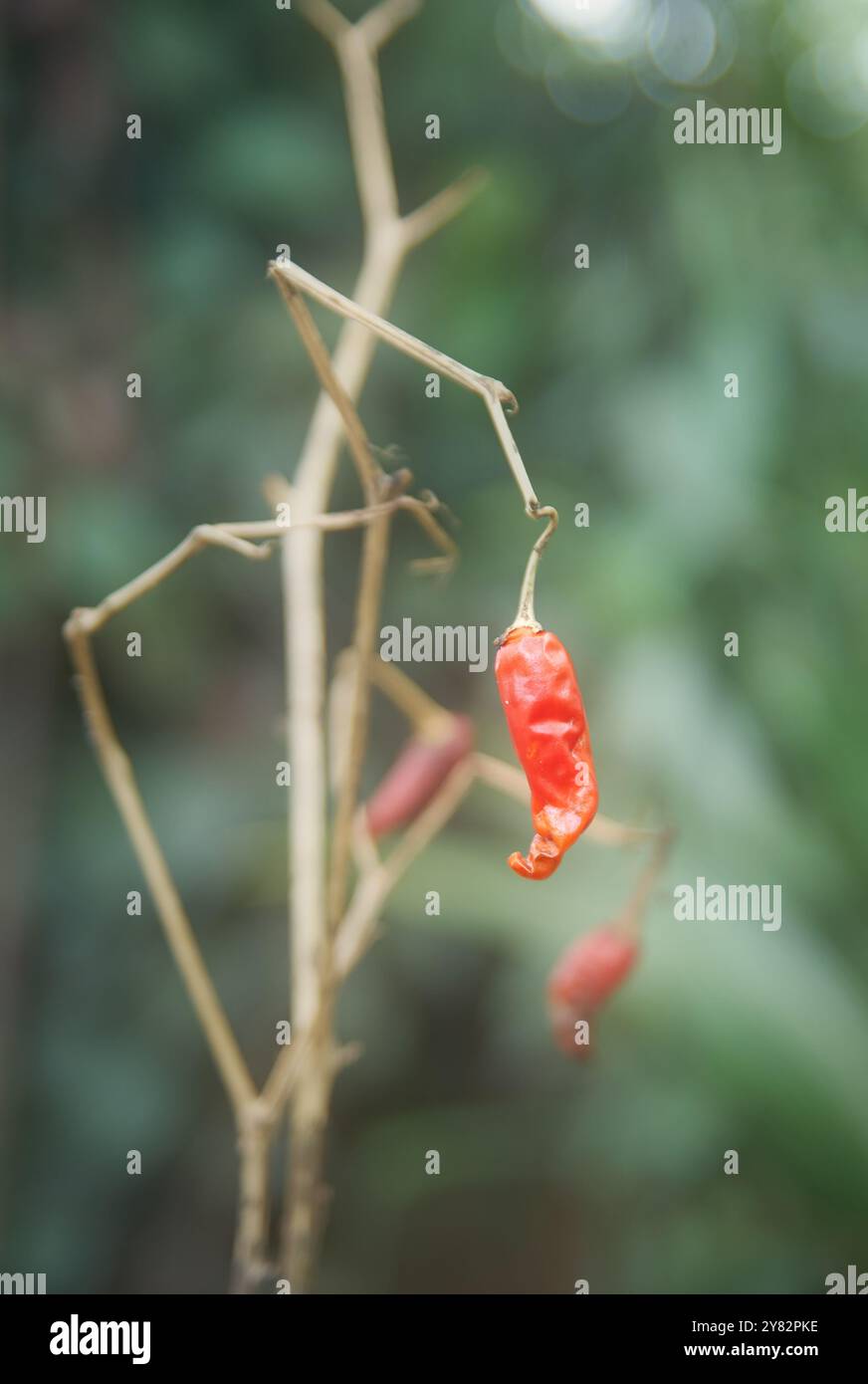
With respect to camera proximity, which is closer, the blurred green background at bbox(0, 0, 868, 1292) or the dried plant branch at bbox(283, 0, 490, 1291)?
the dried plant branch at bbox(283, 0, 490, 1291)

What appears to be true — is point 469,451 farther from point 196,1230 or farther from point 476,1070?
point 196,1230

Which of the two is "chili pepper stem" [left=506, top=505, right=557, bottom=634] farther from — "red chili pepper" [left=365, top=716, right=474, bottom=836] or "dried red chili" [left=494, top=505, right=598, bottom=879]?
"red chili pepper" [left=365, top=716, right=474, bottom=836]

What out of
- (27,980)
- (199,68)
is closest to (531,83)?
(199,68)

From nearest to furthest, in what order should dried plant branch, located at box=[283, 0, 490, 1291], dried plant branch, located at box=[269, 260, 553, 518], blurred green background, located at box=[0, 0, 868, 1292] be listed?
dried plant branch, located at box=[269, 260, 553, 518] → dried plant branch, located at box=[283, 0, 490, 1291] → blurred green background, located at box=[0, 0, 868, 1292]

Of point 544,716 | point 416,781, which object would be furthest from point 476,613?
point 544,716

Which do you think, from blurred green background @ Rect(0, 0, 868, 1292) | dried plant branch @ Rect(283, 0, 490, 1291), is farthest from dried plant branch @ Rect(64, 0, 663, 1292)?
blurred green background @ Rect(0, 0, 868, 1292)

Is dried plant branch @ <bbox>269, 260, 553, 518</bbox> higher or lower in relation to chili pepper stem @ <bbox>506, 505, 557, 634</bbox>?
higher
